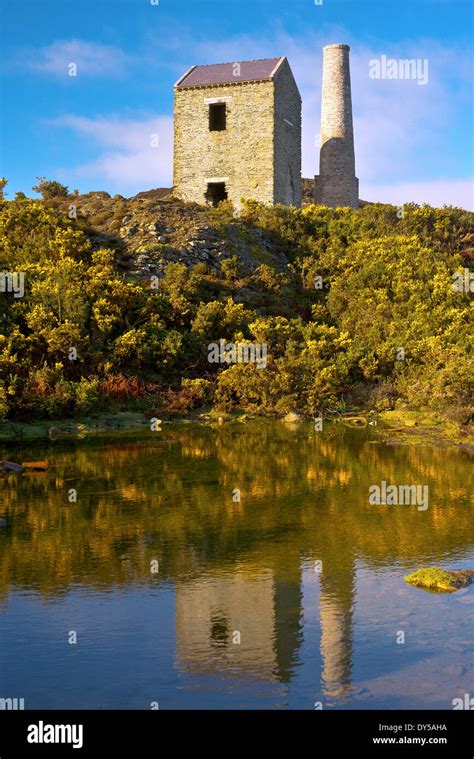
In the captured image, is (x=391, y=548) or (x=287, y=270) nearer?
(x=391, y=548)

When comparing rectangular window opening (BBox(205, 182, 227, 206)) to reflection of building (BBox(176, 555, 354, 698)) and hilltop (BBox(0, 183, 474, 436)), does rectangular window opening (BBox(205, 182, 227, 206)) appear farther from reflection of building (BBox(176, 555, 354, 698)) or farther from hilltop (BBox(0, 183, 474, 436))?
reflection of building (BBox(176, 555, 354, 698))

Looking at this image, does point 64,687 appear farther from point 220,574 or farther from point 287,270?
point 287,270

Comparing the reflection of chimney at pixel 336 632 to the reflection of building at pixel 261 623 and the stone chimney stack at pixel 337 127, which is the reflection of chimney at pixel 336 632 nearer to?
the reflection of building at pixel 261 623

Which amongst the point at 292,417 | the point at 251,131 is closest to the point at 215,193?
Answer: the point at 251,131

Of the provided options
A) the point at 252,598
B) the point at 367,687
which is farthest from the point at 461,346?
the point at 367,687

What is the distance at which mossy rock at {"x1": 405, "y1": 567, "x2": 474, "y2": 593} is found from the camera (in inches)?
307

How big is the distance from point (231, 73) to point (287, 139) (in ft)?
13.6

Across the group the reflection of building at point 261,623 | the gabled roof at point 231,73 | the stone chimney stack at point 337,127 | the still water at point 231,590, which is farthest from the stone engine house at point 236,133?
the reflection of building at point 261,623

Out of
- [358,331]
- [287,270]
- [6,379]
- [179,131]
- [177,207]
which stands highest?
[179,131]

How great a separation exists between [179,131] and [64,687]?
34.4 metres

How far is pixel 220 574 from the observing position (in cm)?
820

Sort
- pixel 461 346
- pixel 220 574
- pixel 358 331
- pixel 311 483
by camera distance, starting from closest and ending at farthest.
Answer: pixel 220 574 < pixel 311 483 < pixel 461 346 < pixel 358 331

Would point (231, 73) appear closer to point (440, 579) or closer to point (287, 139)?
Answer: point (287, 139)

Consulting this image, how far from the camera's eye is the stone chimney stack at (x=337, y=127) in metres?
39.2
